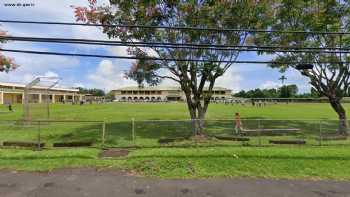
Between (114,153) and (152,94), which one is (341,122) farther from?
(152,94)

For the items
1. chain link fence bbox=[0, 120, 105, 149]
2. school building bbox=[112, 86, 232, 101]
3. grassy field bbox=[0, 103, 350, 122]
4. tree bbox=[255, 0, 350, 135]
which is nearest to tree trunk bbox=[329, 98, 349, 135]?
tree bbox=[255, 0, 350, 135]

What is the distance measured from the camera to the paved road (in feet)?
21.4

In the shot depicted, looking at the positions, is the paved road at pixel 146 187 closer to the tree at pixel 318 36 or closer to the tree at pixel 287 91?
the tree at pixel 318 36

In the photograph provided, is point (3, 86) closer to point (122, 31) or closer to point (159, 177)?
point (122, 31)

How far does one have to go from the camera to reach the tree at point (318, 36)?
15.3 meters

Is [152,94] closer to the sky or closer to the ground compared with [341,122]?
closer to the sky

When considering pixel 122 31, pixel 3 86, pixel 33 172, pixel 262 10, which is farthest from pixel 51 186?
pixel 3 86

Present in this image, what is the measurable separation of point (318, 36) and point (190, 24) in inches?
329

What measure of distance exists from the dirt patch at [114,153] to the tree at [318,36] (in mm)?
9460

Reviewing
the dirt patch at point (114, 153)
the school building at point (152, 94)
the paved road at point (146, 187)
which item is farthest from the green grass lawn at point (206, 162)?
the school building at point (152, 94)

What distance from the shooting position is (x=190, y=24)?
1298 cm

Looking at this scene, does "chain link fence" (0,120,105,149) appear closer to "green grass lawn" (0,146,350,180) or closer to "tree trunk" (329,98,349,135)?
"green grass lawn" (0,146,350,180)

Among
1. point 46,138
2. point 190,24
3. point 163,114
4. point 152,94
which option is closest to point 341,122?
point 190,24

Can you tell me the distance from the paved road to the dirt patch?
92.3 inches
